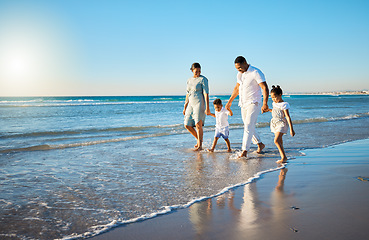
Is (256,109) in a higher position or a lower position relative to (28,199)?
higher

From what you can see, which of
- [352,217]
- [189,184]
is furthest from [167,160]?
[352,217]

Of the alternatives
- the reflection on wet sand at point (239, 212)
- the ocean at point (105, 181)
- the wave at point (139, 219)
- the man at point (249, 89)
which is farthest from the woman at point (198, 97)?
the reflection on wet sand at point (239, 212)

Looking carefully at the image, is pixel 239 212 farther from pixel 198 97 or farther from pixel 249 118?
pixel 198 97

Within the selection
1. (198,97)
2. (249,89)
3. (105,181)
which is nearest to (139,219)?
(105,181)

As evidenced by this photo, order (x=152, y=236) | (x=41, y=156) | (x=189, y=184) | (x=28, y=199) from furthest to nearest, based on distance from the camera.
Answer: (x=41, y=156) < (x=189, y=184) < (x=28, y=199) < (x=152, y=236)

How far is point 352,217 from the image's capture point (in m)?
2.70

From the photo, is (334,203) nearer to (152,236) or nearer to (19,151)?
(152,236)

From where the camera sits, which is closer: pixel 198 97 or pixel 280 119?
pixel 280 119

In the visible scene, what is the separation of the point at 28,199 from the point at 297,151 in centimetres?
540

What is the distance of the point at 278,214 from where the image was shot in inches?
112

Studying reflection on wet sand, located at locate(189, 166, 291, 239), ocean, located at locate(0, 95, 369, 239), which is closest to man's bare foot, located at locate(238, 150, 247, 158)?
ocean, located at locate(0, 95, 369, 239)

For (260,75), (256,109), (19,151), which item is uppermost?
(260,75)

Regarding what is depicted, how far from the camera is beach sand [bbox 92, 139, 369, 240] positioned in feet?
8.02

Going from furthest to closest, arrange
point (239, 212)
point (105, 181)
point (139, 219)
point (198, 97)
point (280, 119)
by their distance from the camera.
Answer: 1. point (198, 97)
2. point (280, 119)
3. point (105, 181)
4. point (239, 212)
5. point (139, 219)
